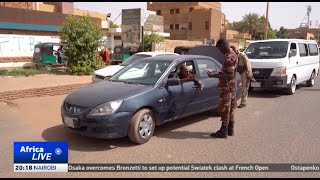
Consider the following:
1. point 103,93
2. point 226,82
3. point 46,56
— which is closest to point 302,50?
point 226,82

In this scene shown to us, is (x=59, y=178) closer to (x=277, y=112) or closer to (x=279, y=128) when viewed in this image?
(x=279, y=128)

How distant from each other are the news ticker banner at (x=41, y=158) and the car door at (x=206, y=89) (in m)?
3.04

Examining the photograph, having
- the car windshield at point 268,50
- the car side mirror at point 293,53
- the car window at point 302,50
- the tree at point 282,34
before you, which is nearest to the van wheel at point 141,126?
the car windshield at point 268,50

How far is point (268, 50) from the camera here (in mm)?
11039

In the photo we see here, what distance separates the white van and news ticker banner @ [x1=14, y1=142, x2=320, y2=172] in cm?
616

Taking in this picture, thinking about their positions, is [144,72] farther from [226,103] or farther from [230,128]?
[230,128]

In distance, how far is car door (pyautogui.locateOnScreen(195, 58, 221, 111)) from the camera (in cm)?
656

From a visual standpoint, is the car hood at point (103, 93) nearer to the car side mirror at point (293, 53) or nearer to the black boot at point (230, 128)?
the black boot at point (230, 128)

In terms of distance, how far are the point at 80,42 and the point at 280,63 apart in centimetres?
855

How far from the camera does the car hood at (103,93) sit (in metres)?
5.10

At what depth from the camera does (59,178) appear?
4.00 meters

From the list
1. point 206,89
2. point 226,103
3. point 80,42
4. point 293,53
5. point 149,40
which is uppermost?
point 149,40

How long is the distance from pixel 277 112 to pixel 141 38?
521 inches

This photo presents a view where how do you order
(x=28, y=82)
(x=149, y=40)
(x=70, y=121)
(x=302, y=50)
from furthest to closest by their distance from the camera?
1. (x=149, y=40)
2. (x=302, y=50)
3. (x=28, y=82)
4. (x=70, y=121)
